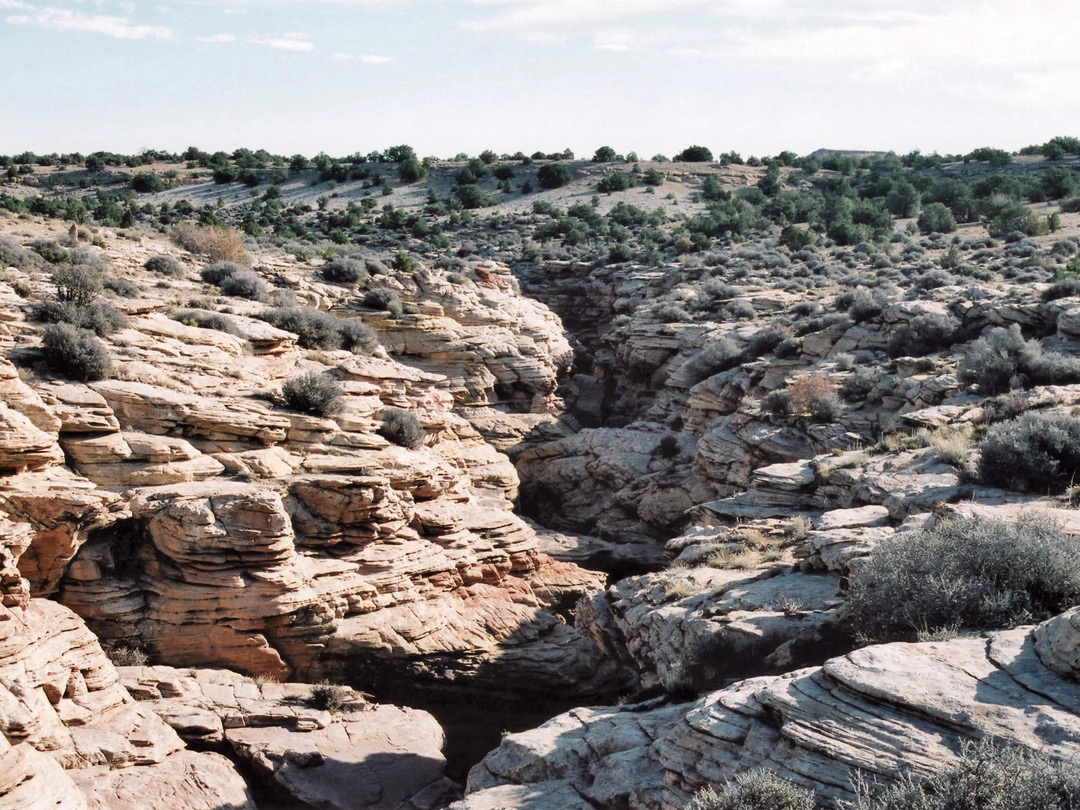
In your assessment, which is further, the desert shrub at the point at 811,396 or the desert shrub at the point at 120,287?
the desert shrub at the point at 120,287

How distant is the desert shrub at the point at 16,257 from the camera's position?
20.6 meters

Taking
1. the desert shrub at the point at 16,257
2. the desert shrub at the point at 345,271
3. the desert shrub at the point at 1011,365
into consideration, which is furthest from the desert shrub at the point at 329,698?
the desert shrub at the point at 345,271

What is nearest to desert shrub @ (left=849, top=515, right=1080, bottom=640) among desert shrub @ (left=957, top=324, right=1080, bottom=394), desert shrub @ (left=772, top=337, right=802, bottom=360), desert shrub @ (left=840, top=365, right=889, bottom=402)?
desert shrub @ (left=957, top=324, right=1080, bottom=394)

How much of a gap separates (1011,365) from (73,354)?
16356mm

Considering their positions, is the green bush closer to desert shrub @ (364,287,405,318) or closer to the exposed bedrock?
desert shrub @ (364,287,405,318)

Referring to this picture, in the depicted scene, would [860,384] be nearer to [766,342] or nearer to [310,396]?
[766,342]

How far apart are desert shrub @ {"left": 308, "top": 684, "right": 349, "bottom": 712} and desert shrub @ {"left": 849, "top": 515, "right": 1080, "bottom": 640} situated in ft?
27.0

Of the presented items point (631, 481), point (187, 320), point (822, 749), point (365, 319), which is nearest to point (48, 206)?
point (365, 319)

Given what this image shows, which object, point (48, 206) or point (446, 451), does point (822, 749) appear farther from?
point (48, 206)

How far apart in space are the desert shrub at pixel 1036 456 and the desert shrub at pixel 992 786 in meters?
6.53

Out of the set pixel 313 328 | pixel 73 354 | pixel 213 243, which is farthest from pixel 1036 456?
pixel 213 243

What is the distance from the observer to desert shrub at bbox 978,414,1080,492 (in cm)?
1119

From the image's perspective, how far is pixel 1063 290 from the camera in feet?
66.2

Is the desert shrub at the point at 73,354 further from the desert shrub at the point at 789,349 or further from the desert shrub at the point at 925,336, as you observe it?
the desert shrub at the point at 925,336
